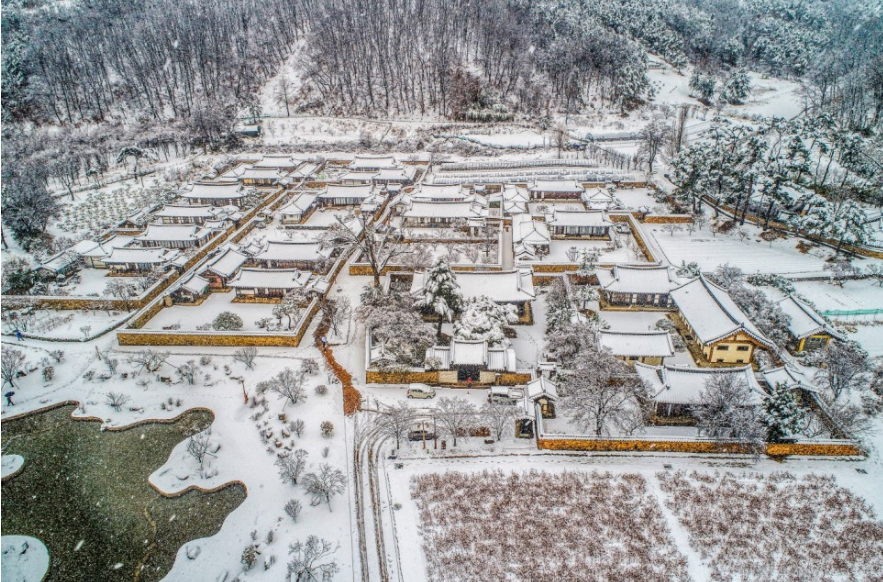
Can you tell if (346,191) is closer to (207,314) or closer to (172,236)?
(172,236)

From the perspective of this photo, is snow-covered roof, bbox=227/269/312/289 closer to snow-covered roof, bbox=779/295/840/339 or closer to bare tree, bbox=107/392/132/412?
bare tree, bbox=107/392/132/412

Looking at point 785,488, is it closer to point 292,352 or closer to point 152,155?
point 292,352

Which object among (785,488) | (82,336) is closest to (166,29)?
(82,336)

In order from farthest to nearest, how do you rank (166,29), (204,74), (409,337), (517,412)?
(166,29) < (204,74) < (409,337) < (517,412)

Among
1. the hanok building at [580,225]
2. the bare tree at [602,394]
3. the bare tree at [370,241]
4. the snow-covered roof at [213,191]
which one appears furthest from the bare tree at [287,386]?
the snow-covered roof at [213,191]

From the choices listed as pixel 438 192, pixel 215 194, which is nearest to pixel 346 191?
pixel 438 192

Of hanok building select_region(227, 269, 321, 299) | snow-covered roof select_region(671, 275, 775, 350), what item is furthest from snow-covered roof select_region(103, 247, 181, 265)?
snow-covered roof select_region(671, 275, 775, 350)
